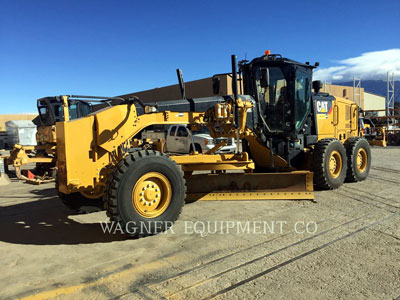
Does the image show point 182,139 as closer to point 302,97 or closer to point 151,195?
point 302,97

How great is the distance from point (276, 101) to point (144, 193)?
13.5ft

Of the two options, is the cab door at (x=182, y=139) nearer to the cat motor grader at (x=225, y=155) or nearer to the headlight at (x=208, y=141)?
the headlight at (x=208, y=141)

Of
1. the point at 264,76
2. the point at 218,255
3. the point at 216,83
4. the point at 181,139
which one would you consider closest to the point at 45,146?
the point at 181,139

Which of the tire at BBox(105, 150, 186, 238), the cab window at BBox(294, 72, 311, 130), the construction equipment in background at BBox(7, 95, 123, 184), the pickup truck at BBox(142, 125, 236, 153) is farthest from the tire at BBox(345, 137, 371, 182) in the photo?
the construction equipment in background at BBox(7, 95, 123, 184)

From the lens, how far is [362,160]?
9148mm

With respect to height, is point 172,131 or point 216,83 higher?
point 216,83

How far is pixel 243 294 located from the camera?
317 centimetres

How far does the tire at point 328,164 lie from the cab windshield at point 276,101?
2.95ft

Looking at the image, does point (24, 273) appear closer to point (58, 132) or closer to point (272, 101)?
point (58, 132)

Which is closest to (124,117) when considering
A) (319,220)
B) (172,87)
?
(319,220)

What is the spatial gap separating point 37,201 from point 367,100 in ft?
150

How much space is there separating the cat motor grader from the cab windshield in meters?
0.02

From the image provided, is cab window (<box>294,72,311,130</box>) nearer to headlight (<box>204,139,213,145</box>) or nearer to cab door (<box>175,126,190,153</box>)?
headlight (<box>204,139,213,145</box>)

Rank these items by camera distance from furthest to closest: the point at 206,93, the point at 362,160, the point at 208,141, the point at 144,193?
1. the point at 206,93
2. the point at 208,141
3. the point at 362,160
4. the point at 144,193
